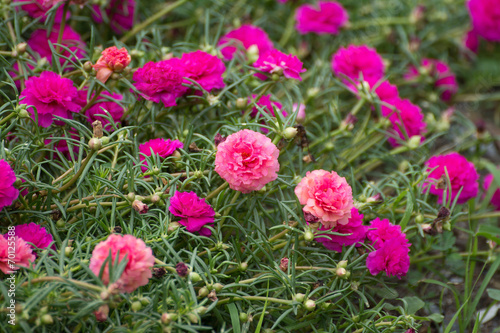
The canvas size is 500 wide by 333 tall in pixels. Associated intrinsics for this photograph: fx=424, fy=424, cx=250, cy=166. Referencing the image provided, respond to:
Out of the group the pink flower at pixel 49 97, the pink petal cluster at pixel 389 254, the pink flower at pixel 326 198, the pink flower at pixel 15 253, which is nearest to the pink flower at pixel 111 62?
the pink flower at pixel 49 97

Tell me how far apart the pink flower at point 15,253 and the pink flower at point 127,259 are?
241mm

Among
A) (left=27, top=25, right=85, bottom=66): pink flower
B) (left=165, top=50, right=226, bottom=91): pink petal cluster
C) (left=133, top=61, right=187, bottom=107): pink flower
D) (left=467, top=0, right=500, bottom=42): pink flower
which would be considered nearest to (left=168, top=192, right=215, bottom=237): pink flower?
(left=133, top=61, right=187, bottom=107): pink flower

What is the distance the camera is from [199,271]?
4.40 ft

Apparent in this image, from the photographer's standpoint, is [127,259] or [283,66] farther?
[283,66]

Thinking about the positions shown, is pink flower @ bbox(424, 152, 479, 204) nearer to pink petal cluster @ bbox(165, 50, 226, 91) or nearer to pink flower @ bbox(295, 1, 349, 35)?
pink petal cluster @ bbox(165, 50, 226, 91)

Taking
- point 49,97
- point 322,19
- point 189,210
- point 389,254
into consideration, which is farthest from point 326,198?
point 322,19

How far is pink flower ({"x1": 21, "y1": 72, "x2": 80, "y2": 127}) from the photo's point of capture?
1470mm

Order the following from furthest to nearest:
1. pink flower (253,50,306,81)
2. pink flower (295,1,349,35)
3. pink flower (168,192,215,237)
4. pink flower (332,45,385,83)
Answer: pink flower (295,1,349,35) → pink flower (332,45,385,83) → pink flower (253,50,306,81) → pink flower (168,192,215,237)

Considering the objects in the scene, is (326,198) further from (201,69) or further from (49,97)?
(49,97)

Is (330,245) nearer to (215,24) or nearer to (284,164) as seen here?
(284,164)

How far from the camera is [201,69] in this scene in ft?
5.37

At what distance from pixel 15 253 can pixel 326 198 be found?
912mm

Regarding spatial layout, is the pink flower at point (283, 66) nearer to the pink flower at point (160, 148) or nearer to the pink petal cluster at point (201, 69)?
the pink petal cluster at point (201, 69)

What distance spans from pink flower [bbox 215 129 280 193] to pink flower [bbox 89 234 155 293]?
33cm
